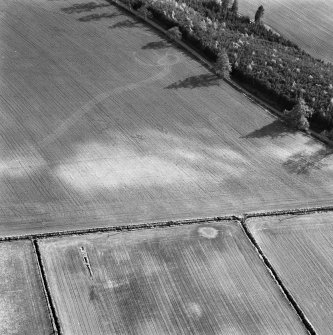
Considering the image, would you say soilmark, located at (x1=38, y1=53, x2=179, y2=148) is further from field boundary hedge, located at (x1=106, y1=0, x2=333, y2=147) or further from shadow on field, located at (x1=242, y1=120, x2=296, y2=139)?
shadow on field, located at (x1=242, y1=120, x2=296, y2=139)

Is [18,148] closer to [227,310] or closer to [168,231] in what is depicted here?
[168,231]

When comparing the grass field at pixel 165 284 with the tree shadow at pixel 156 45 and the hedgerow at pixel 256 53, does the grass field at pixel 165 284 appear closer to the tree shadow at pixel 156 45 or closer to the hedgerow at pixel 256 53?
the hedgerow at pixel 256 53

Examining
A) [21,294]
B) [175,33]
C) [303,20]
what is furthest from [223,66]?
[21,294]

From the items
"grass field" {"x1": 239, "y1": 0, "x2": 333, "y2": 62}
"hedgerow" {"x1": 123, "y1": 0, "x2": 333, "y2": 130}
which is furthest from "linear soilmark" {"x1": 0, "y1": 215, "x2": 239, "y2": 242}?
"grass field" {"x1": 239, "y1": 0, "x2": 333, "y2": 62}

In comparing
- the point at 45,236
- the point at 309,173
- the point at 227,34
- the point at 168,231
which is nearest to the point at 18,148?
the point at 45,236

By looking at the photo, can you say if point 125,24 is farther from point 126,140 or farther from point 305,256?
point 305,256
